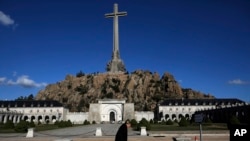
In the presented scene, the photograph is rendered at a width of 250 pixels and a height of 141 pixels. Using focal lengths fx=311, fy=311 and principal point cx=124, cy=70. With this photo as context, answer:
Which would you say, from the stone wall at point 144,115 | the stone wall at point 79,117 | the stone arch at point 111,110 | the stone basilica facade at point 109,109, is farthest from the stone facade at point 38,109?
the stone wall at point 144,115

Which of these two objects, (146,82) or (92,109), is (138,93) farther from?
(92,109)

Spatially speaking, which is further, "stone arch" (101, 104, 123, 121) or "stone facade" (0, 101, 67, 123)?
"stone facade" (0, 101, 67, 123)

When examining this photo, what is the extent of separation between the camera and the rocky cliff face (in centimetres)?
11812

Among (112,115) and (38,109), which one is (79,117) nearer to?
(112,115)

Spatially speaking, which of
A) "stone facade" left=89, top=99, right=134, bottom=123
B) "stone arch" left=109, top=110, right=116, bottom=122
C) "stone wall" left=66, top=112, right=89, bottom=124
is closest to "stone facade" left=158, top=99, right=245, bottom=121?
"stone facade" left=89, top=99, right=134, bottom=123

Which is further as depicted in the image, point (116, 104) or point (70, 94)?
point (70, 94)

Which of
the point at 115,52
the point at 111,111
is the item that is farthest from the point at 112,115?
the point at 115,52

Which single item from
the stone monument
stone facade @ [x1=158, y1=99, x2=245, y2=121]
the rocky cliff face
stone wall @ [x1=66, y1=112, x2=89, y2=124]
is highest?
the stone monument

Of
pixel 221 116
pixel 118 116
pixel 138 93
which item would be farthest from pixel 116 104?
pixel 221 116

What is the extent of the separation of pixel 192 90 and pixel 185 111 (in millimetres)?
34362

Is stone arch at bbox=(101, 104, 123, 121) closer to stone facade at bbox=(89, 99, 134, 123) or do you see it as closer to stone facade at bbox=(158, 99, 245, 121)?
stone facade at bbox=(89, 99, 134, 123)

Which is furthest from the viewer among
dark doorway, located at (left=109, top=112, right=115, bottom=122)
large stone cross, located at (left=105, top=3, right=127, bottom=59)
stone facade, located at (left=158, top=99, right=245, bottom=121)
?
large stone cross, located at (left=105, top=3, right=127, bottom=59)

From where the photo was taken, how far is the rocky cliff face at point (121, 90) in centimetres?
11812

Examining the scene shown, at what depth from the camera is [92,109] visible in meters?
93.6
